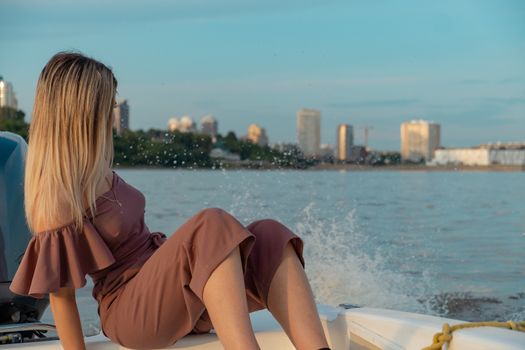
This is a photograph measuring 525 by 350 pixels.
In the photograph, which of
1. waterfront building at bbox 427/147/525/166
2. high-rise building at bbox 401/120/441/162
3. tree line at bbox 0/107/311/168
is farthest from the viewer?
waterfront building at bbox 427/147/525/166

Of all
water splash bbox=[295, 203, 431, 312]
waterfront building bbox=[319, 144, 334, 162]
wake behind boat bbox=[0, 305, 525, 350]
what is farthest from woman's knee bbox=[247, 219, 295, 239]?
waterfront building bbox=[319, 144, 334, 162]

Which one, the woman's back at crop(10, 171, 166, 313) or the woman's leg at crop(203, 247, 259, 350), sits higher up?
the woman's back at crop(10, 171, 166, 313)

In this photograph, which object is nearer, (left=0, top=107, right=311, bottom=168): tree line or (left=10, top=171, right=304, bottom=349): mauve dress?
(left=10, top=171, right=304, bottom=349): mauve dress

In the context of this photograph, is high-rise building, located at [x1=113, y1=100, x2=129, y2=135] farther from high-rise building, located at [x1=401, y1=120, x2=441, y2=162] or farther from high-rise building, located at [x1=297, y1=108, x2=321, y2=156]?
high-rise building, located at [x1=401, y1=120, x2=441, y2=162]

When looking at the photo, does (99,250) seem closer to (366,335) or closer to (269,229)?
(269,229)

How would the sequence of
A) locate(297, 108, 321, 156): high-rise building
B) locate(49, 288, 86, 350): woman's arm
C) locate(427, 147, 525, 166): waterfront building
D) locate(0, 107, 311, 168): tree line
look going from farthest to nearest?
locate(427, 147, 525, 166): waterfront building → locate(0, 107, 311, 168): tree line → locate(297, 108, 321, 156): high-rise building → locate(49, 288, 86, 350): woman's arm

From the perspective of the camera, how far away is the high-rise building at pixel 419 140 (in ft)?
69.4

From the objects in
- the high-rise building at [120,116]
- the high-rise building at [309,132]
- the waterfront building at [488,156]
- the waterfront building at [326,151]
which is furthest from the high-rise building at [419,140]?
the high-rise building at [120,116]

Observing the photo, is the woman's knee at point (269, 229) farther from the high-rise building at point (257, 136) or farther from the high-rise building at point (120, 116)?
the high-rise building at point (257, 136)

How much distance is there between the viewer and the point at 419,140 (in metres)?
20.9

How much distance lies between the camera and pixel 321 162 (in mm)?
12602

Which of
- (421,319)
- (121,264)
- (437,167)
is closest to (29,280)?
(121,264)

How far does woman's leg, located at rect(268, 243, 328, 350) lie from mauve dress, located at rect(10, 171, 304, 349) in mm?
17

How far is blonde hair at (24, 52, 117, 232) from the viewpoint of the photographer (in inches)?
61.6
